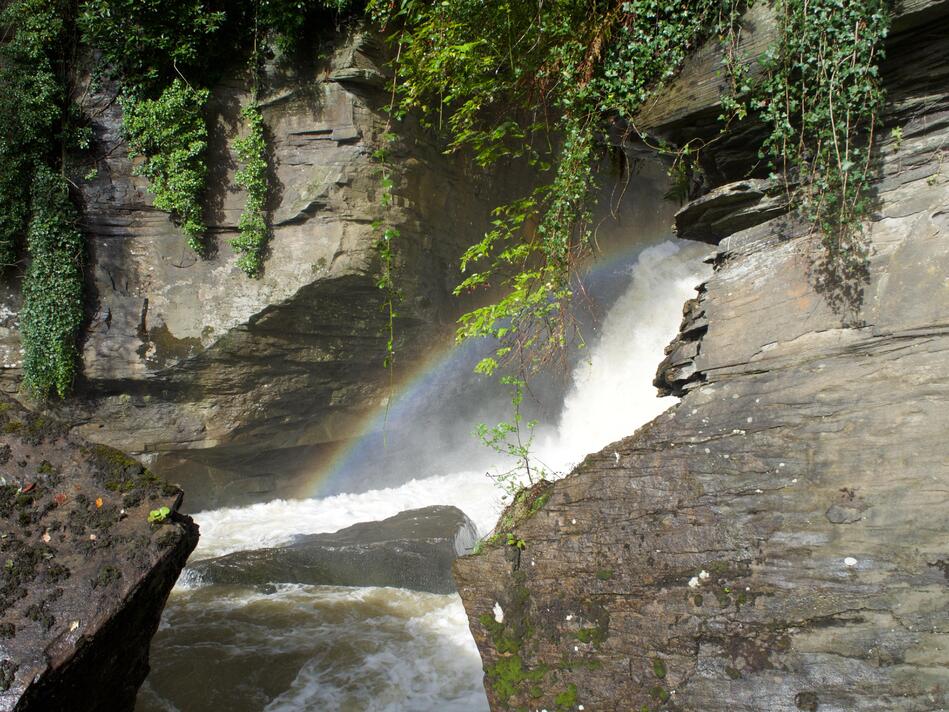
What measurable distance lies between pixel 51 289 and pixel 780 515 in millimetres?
7930

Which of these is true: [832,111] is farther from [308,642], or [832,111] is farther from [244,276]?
[244,276]

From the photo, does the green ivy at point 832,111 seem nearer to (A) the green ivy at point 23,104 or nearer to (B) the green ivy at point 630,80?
(B) the green ivy at point 630,80

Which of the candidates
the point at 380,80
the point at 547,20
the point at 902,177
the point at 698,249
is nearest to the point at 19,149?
the point at 380,80

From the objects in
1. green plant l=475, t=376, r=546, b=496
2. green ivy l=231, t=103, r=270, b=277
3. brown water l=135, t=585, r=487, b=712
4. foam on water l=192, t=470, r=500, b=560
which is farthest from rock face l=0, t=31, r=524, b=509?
brown water l=135, t=585, r=487, b=712

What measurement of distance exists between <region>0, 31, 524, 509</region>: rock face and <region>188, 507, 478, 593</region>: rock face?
2577mm

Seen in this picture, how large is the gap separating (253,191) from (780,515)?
6.62 metres

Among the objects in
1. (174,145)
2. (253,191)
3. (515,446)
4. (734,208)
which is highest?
(174,145)

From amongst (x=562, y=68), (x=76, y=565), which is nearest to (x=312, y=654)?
(x=76, y=565)

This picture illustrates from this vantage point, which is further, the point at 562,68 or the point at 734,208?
the point at 562,68

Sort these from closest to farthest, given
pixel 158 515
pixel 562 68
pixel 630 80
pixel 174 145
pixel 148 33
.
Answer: pixel 158 515, pixel 630 80, pixel 562 68, pixel 148 33, pixel 174 145

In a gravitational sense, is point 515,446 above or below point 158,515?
above

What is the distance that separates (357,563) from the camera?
6.15 meters

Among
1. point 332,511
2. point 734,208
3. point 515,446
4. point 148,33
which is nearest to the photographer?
point 734,208

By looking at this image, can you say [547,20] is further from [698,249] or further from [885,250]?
[698,249]
